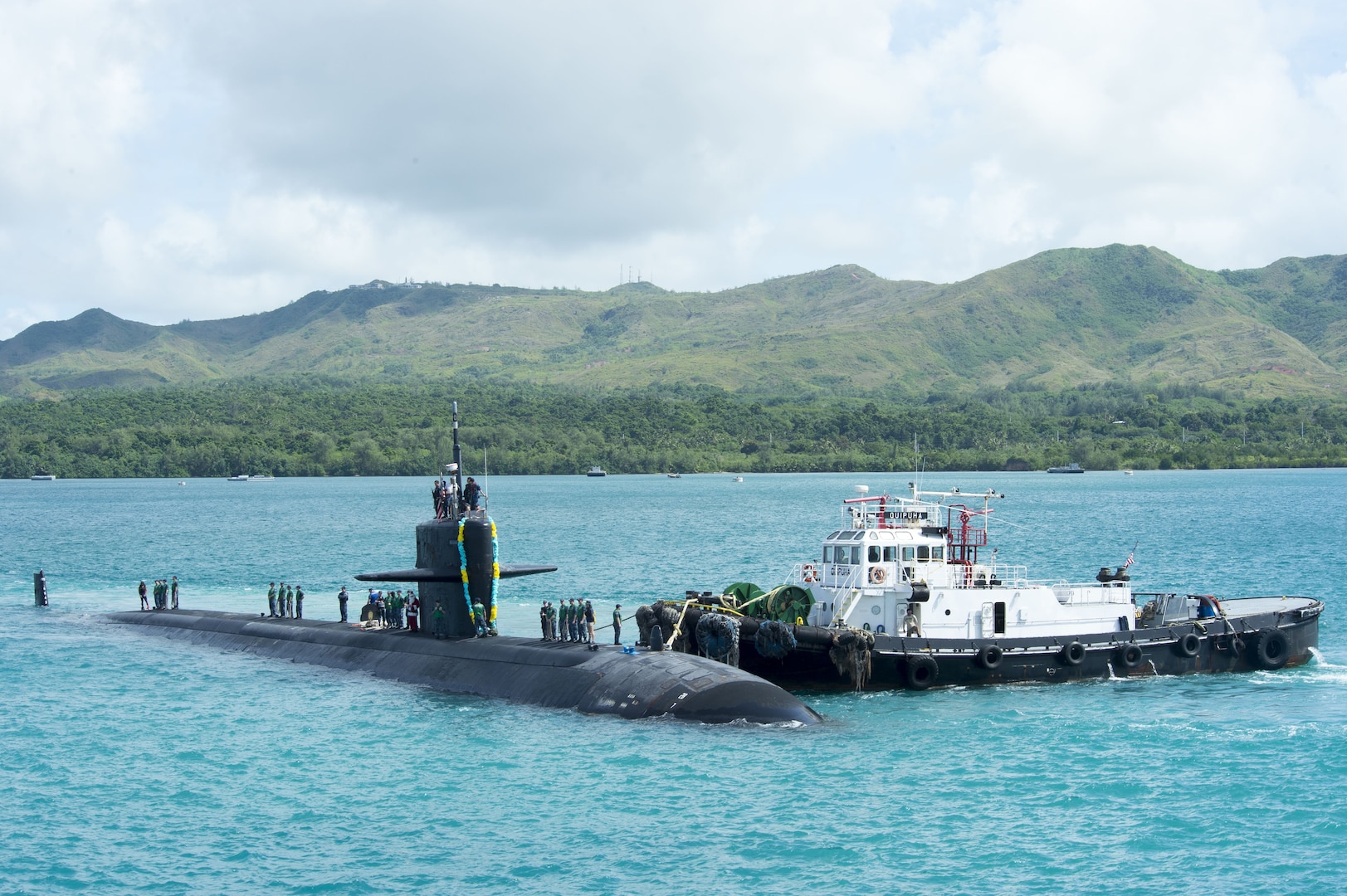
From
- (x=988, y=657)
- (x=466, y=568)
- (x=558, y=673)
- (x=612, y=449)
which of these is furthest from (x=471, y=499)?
(x=612, y=449)

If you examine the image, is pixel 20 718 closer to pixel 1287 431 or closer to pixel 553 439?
pixel 553 439

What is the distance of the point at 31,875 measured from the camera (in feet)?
62.2

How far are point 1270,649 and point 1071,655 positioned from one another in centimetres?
630

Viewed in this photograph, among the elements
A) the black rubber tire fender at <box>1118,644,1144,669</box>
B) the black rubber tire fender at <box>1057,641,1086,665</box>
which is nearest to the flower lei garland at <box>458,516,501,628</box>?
the black rubber tire fender at <box>1057,641,1086,665</box>

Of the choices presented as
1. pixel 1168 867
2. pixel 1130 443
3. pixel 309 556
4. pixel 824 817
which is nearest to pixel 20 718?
pixel 824 817

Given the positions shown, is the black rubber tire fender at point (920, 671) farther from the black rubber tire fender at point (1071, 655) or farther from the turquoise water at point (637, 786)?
the black rubber tire fender at point (1071, 655)

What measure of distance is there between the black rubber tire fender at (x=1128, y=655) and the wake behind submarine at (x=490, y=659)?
10.9 m

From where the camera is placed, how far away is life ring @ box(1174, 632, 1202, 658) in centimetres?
3350

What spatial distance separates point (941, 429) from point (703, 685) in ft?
581

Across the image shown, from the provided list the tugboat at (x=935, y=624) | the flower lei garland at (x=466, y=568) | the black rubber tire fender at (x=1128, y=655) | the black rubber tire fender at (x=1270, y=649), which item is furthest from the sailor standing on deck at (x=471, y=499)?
the black rubber tire fender at (x=1270, y=649)

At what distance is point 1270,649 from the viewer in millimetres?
→ 34281

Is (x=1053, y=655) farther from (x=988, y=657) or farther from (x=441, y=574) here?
(x=441, y=574)

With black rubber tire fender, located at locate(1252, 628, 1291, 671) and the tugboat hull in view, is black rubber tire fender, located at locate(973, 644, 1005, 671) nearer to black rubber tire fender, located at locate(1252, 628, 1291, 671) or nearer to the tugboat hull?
the tugboat hull

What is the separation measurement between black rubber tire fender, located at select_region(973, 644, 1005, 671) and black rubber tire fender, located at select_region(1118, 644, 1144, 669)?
12.2 ft
